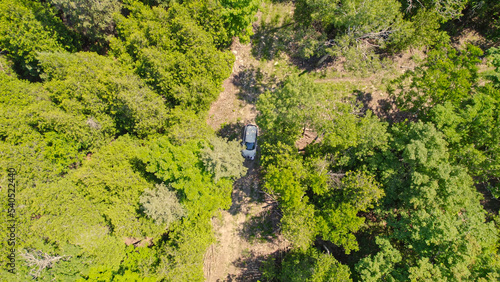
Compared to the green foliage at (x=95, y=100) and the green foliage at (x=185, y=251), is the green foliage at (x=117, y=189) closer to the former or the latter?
the green foliage at (x=185, y=251)

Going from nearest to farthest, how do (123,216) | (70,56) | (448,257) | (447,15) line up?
1. (448,257)
2. (123,216)
3. (70,56)
4. (447,15)

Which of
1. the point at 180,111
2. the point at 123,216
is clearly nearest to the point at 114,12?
the point at 180,111


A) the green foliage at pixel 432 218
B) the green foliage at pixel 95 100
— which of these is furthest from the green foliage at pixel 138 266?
the green foliage at pixel 432 218

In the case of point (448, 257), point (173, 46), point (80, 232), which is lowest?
point (80, 232)

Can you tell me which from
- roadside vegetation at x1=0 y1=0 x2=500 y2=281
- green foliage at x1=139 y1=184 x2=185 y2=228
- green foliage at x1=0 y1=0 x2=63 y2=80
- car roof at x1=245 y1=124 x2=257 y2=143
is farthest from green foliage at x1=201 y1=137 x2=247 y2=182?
green foliage at x1=0 y1=0 x2=63 y2=80

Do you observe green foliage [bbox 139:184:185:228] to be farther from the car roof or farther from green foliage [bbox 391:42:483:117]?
green foliage [bbox 391:42:483:117]

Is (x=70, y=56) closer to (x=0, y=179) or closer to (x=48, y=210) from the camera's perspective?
(x=0, y=179)
